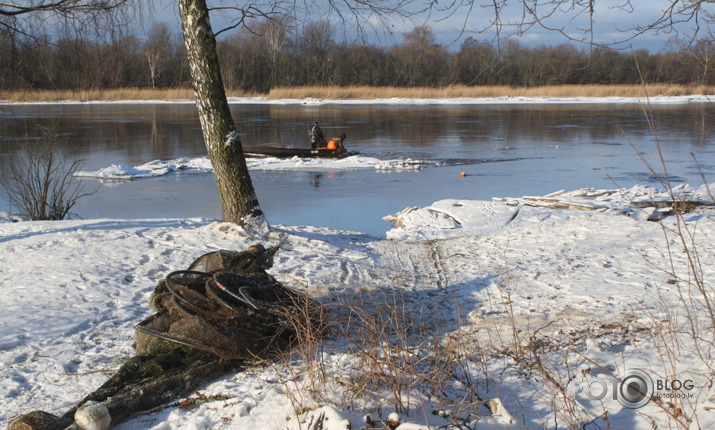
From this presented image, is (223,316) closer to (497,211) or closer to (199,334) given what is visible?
(199,334)

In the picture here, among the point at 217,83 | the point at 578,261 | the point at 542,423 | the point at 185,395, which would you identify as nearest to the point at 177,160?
the point at 217,83

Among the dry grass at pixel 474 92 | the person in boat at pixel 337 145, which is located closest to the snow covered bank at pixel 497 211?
the person in boat at pixel 337 145

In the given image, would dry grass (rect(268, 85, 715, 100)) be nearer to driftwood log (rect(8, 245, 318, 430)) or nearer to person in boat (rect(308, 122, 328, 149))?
person in boat (rect(308, 122, 328, 149))

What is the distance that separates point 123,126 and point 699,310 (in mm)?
32012

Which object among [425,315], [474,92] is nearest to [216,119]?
[425,315]

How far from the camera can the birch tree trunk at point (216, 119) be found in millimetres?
7738

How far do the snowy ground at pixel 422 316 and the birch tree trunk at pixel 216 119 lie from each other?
32 cm

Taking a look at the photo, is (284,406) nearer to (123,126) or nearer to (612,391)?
(612,391)

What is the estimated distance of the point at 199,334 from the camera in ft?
15.0

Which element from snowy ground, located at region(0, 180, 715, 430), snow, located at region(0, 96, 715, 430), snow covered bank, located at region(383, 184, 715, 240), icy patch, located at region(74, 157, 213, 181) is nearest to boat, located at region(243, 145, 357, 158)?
icy patch, located at region(74, 157, 213, 181)

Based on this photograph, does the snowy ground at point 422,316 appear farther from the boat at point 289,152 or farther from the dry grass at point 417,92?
the dry grass at point 417,92

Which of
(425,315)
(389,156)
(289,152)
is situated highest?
(289,152)

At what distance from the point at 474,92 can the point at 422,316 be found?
51720mm

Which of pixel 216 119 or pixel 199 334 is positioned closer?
pixel 199 334
